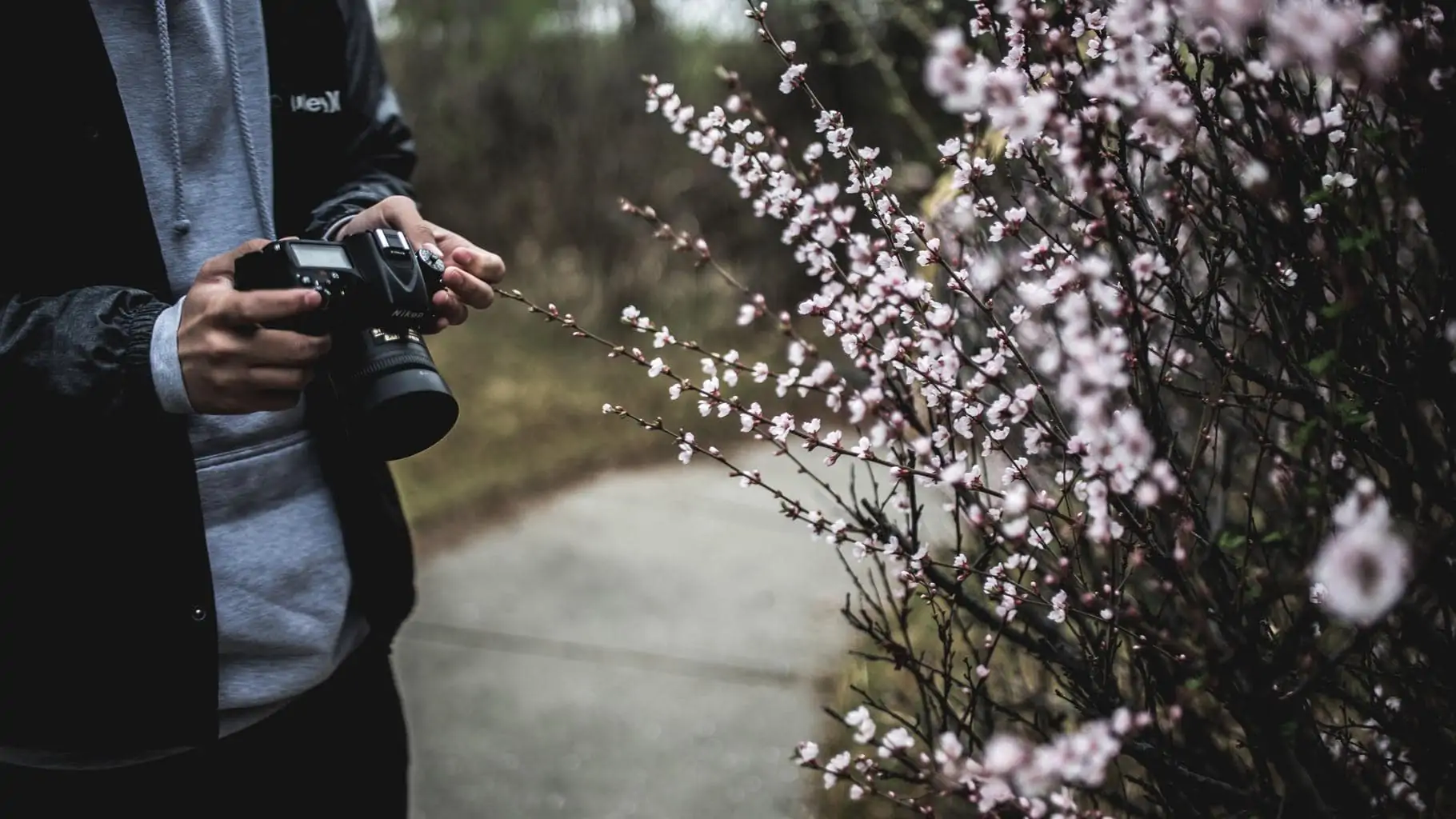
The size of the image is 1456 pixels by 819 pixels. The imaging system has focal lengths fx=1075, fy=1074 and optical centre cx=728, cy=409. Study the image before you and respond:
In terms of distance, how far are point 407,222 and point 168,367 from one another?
0.41 metres

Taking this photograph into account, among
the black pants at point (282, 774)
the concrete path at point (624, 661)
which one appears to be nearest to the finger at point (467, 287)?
the black pants at point (282, 774)

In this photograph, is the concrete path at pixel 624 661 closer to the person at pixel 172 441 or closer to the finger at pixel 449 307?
the person at pixel 172 441

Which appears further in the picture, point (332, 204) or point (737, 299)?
point (737, 299)

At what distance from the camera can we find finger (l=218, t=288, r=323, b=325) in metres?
1.13

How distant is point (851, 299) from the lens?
4.25 feet

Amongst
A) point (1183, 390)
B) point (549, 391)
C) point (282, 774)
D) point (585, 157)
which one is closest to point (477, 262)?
point (282, 774)

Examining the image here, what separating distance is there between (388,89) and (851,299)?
96 centimetres

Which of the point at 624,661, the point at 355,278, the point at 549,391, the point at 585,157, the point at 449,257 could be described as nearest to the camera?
the point at 355,278

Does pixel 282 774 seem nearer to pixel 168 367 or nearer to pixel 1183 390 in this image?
pixel 168 367

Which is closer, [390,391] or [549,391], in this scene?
[390,391]

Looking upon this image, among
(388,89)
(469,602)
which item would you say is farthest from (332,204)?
(469,602)

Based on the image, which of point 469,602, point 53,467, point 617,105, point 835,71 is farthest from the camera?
point 617,105

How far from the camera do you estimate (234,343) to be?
114cm

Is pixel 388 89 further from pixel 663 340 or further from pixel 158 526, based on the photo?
pixel 158 526
